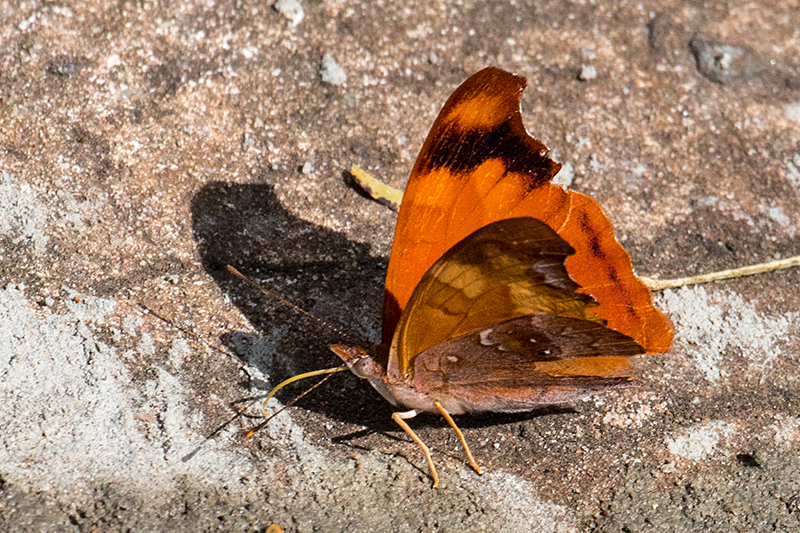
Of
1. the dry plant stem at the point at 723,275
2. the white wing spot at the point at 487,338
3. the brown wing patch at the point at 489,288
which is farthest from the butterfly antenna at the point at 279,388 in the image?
the dry plant stem at the point at 723,275

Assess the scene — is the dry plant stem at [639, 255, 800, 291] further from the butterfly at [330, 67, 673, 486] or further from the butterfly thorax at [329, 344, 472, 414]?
the butterfly thorax at [329, 344, 472, 414]

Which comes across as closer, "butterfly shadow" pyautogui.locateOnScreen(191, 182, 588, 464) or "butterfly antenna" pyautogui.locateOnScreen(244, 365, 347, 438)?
"butterfly antenna" pyautogui.locateOnScreen(244, 365, 347, 438)

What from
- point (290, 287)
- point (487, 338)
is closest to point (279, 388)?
point (290, 287)

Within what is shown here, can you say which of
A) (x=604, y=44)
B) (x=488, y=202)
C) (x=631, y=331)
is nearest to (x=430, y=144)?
(x=488, y=202)

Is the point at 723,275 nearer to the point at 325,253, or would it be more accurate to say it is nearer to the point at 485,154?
the point at 485,154

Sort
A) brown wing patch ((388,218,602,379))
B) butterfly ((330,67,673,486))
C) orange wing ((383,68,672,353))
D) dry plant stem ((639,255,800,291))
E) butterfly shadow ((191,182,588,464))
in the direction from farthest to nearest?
dry plant stem ((639,255,800,291)) → butterfly shadow ((191,182,588,464)) → orange wing ((383,68,672,353)) → butterfly ((330,67,673,486)) → brown wing patch ((388,218,602,379))

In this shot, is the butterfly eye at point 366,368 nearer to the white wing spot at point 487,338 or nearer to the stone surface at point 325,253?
the stone surface at point 325,253

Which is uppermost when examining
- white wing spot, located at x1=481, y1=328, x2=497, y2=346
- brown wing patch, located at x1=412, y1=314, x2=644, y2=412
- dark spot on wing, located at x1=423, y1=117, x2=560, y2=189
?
dark spot on wing, located at x1=423, y1=117, x2=560, y2=189

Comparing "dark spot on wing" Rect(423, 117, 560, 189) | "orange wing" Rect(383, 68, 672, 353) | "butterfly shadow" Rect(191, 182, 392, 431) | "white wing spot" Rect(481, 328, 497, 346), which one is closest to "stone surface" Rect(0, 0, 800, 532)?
"butterfly shadow" Rect(191, 182, 392, 431)
